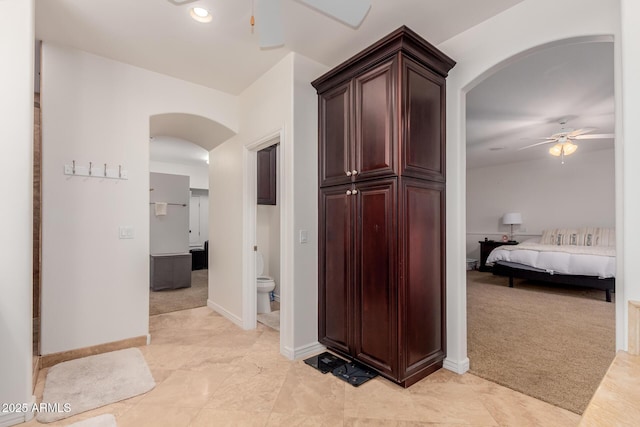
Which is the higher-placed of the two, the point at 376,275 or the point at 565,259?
the point at 376,275

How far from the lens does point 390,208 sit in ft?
7.24

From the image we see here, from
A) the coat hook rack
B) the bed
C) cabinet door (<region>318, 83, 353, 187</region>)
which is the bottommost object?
the bed

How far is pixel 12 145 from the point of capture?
1856mm

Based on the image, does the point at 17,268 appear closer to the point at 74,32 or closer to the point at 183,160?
the point at 74,32

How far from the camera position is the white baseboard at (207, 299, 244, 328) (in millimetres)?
3480

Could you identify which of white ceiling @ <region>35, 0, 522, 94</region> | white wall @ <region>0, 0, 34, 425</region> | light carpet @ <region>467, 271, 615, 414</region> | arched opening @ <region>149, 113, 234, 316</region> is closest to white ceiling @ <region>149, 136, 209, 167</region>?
arched opening @ <region>149, 113, 234, 316</region>

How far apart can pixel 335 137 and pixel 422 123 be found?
0.74m

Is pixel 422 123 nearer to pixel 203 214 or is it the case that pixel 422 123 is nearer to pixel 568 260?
pixel 568 260

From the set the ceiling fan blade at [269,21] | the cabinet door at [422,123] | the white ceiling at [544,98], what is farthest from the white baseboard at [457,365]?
the ceiling fan blade at [269,21]

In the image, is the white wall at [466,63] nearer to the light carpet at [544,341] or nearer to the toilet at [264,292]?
the light carpet at [544,341]

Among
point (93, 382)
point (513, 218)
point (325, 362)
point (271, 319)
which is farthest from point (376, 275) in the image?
point (513, 218)

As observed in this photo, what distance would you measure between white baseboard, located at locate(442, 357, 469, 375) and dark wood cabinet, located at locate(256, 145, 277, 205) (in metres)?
2.88

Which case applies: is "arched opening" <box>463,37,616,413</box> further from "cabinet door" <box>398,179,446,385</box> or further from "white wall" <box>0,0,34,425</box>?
"white wall" <box>0,0,34,425</box>

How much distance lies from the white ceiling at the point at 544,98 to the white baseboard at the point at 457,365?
2.47 m
